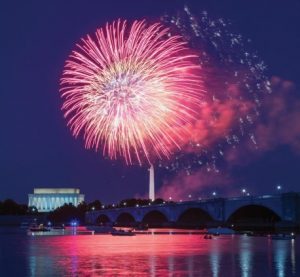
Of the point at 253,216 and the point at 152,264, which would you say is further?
the point at 253,216

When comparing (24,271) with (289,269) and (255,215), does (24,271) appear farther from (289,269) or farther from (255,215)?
(255,215)

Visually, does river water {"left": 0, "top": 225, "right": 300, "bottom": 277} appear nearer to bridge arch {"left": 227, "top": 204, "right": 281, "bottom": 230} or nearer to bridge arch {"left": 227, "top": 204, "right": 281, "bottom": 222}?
bridge arch {"left": 227, "top": 204, "right": 281, "bottom": 230}

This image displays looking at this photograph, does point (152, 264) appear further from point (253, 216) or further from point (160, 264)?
point (253, 216)

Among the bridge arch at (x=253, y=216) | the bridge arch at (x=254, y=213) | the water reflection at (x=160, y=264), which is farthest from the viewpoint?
the bridge arch at (x=254, y=213)

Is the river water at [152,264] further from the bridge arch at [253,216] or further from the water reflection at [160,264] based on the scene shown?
the bridge arch at [253,216]

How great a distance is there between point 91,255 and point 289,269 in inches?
1016

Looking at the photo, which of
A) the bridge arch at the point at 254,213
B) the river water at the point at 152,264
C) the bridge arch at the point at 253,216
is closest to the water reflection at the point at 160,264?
the river water at the point at 152,264

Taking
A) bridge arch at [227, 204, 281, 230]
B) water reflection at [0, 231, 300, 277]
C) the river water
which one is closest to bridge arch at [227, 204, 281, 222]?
bridge arch at [227, 204, 281, 230]

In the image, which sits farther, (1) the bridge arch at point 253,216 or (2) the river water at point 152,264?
(1) the bridge arch at point 253,216

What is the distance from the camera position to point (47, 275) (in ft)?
172

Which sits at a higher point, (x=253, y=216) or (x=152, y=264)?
(x=253, y=216)

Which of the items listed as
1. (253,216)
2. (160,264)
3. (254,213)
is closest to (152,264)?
(160,264)

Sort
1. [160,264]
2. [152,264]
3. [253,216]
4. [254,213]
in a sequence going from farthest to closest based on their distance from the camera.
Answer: [253,216], [254,213], [152,264], [160,264]

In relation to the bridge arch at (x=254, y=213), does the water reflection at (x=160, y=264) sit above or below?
below
